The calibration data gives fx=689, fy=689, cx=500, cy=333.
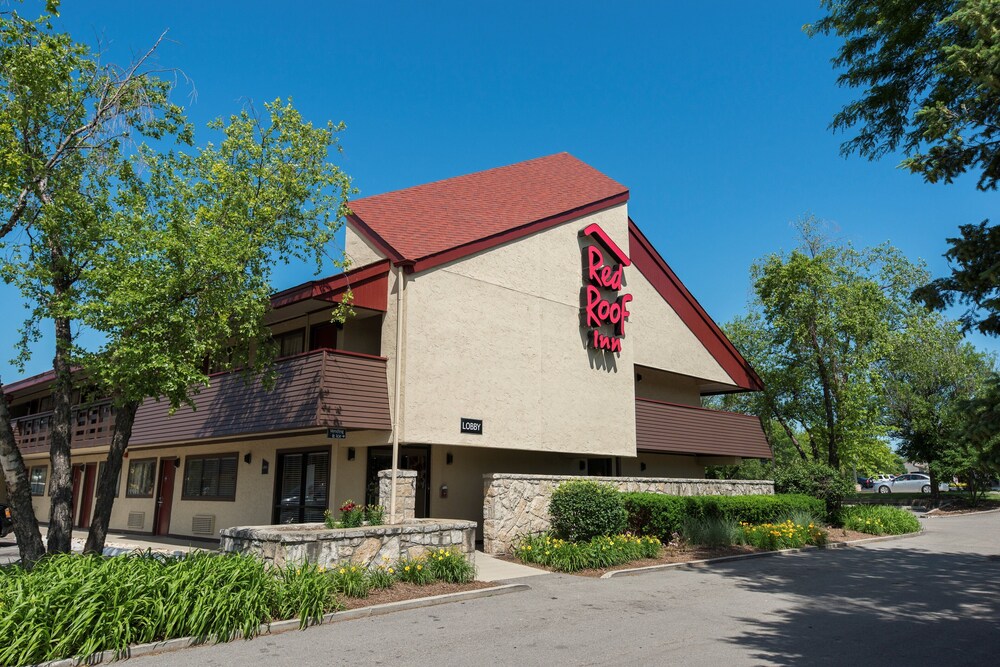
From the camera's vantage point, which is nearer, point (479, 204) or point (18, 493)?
point (18, 493)

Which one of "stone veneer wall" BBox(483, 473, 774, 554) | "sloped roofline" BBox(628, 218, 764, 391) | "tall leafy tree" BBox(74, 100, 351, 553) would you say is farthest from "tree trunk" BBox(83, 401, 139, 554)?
"sloped roofline" BBox(628, 218, 764, 391)

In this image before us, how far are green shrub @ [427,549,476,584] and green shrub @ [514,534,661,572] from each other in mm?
2831

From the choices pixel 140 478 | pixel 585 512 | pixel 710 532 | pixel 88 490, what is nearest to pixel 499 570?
pixel 585 512

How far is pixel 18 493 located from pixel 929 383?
45144 millimetres

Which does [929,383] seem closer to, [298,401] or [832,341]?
[832,341]

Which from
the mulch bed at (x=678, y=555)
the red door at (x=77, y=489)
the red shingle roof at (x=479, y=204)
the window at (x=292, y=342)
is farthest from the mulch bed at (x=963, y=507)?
the red door at (x=77, y=489)

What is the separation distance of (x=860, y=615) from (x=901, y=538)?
14.3 m

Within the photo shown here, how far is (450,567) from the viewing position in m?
12.2

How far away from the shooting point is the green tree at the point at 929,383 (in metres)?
36.8

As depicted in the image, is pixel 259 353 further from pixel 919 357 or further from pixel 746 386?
pixel 919 357

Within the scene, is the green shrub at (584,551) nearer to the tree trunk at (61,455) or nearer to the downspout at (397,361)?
the downspout at (397,361)

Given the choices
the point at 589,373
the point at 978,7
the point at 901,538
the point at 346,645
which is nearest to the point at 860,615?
the point at 346,645

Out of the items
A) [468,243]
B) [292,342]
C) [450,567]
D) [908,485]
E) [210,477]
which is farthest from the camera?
[908,485]

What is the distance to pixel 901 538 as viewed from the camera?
21938 mm
